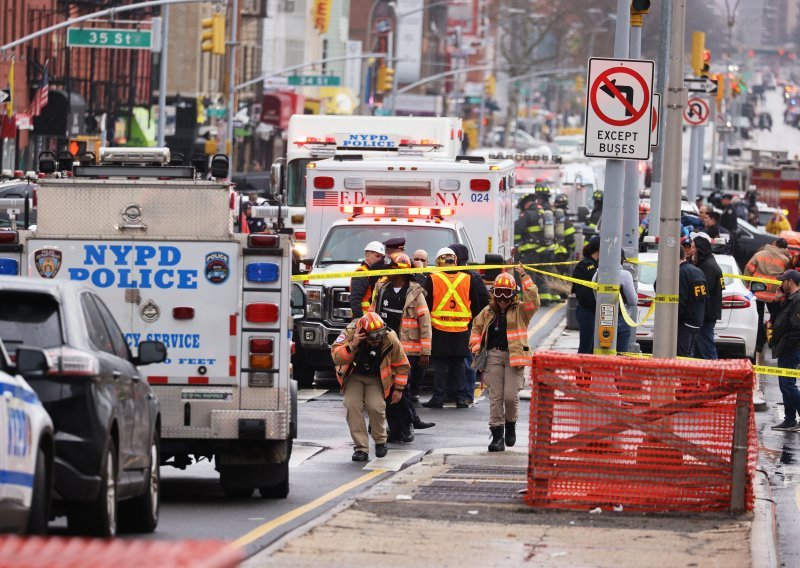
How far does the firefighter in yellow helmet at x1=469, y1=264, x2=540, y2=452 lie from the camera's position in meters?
15.8

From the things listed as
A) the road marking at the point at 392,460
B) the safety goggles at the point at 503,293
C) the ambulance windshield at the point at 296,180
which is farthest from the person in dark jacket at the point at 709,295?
the ambulance windshield at the point at 296,180

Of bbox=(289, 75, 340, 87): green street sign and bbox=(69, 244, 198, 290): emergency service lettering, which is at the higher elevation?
bbox=(289, 75, 340, 87): green street sign

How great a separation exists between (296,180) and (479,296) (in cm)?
858

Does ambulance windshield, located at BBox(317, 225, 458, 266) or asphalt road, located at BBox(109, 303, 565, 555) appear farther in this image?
ambulance windshield, located at BBox(317, 225, 458, 266)

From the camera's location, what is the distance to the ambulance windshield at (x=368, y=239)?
70.9ft

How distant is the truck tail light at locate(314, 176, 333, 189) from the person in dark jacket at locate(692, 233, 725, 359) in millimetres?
4947

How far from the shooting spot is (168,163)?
48.2 ft

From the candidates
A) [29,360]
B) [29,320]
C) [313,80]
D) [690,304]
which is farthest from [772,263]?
[313,80]

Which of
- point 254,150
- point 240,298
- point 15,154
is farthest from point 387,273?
point 254,150

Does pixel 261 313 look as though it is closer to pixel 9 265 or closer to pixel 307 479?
pixel 9 265

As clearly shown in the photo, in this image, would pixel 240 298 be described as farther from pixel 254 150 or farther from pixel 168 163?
pixel 254 150

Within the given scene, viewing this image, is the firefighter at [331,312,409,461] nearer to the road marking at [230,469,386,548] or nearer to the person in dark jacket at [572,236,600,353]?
the road marking at [230,469,386,548]

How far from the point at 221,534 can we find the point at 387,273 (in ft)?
24.5

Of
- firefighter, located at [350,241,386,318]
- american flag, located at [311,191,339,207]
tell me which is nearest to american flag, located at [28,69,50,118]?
american flag, located at [311,191,339,207]
